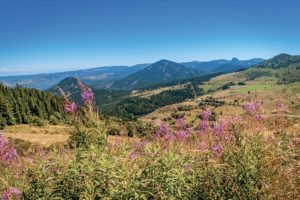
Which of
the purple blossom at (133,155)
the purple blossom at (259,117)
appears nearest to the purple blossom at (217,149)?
the purple blossom at (259,117)

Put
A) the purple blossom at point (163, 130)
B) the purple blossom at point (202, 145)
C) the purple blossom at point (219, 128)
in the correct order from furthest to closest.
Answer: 1. the purple blossom at point (163, 130)
2. the purple blossom at point (219, 128)
3. the purple blossom at point (202, 145)

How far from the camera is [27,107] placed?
10112cm

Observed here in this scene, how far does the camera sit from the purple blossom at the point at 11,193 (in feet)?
22.6

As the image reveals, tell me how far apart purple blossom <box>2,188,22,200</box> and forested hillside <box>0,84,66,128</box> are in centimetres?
8063

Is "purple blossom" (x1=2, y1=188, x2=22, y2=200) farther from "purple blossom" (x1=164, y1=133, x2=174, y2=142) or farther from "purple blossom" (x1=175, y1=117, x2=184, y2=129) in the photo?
"purple blossom" (x1=175, y1=117, x2=184, y2=129)

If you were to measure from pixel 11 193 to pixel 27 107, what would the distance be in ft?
326

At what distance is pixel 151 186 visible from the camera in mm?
6996

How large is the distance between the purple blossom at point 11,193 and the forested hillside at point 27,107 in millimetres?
80633

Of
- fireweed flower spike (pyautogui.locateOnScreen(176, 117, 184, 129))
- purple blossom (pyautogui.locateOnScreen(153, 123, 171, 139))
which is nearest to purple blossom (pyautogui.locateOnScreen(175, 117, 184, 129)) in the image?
fireweed flower spike (pyautogui.locateOnScreen(176, 117, 184, 129))

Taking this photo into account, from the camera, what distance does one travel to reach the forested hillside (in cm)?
9125

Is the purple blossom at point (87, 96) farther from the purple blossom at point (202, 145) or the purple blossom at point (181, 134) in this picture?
the purple blossom at point (202, 145)

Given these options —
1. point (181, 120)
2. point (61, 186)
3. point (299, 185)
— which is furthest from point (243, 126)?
point (61, 186)

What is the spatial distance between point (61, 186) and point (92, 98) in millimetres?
2716

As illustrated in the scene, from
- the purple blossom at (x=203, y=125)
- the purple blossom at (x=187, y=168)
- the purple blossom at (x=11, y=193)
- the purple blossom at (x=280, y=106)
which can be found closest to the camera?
the purple blossom at (x=11, y=193)
